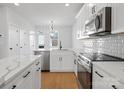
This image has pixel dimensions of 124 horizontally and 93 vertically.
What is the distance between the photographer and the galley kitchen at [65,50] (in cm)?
153

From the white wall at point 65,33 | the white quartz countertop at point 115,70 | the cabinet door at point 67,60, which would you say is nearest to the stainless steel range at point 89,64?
the white quartz countertop at point 115,70

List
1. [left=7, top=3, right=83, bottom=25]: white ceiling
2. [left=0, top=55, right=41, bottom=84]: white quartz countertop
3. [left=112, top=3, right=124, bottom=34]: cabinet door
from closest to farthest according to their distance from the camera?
[left=0, top=55, right=41, bottom=84]: white quartz countertop → [left=112, top=3, right=124, bottom=34]: cabinet door → [left=7, top=3, right=83, bottom=25]: white ceiling

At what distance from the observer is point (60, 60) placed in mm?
5379

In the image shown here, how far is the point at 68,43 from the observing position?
9891mm

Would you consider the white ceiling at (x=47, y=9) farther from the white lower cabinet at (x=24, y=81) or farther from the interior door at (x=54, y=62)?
the white lower cabinet at (x=24, y=81)

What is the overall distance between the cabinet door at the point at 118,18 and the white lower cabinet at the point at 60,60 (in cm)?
359

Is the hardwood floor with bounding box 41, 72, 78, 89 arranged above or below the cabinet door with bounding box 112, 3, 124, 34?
below

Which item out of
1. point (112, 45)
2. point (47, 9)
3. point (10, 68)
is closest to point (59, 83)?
point (112, 45)

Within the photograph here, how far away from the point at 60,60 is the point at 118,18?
3.84 metres

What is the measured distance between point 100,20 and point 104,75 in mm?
1028

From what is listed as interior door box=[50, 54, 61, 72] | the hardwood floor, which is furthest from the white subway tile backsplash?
interior door box=[50, 54, 61, 72]

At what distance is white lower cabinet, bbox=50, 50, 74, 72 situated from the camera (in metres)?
5.38

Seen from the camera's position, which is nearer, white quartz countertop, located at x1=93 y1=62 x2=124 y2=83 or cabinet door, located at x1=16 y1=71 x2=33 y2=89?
white quartz countertop, located at x1=93 y1=62 x2=124 y2=83

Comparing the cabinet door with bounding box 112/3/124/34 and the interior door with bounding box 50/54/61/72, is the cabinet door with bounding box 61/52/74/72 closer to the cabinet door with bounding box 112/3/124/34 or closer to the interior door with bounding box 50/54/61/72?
the interior door with bounding box 50/54/61/72
